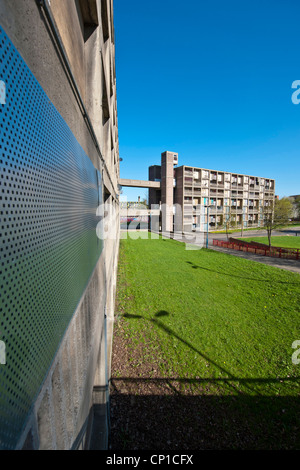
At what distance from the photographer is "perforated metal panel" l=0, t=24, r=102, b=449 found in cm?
69

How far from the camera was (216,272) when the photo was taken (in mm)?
15016

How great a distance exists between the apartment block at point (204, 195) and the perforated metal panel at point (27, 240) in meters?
37.7

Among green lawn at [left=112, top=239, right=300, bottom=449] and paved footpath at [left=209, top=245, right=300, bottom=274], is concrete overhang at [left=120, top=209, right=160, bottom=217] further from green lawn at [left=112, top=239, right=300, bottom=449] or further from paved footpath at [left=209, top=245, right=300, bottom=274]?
green lawn at [left=112, top=239, right=300, bottom=449]

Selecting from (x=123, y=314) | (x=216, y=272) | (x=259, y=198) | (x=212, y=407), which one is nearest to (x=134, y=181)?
(x=216, y=272)

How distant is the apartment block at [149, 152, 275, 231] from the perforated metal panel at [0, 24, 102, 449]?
37722mm

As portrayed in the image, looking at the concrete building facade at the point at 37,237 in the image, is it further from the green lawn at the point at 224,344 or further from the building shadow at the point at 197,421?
the green lawn at the point at 224,344

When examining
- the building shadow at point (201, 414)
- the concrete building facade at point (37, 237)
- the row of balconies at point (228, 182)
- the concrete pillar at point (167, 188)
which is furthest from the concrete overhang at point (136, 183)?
the concrete building facade at point (37, 237)

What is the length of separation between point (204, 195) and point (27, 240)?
163ft

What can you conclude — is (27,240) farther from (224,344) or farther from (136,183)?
(136,183)

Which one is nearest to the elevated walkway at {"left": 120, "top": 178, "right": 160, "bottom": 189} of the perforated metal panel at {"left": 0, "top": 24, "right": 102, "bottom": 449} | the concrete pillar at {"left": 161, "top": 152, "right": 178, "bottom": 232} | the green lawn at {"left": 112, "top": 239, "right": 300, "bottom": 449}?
the concrete pillar at {"left": 161, "top": 152, "right": 178, "bottom": 232}

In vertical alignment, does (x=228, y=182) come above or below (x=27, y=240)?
above

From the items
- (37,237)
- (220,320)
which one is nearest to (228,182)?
(220,320)

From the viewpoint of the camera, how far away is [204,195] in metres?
47.7

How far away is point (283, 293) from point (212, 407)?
8742 mm
